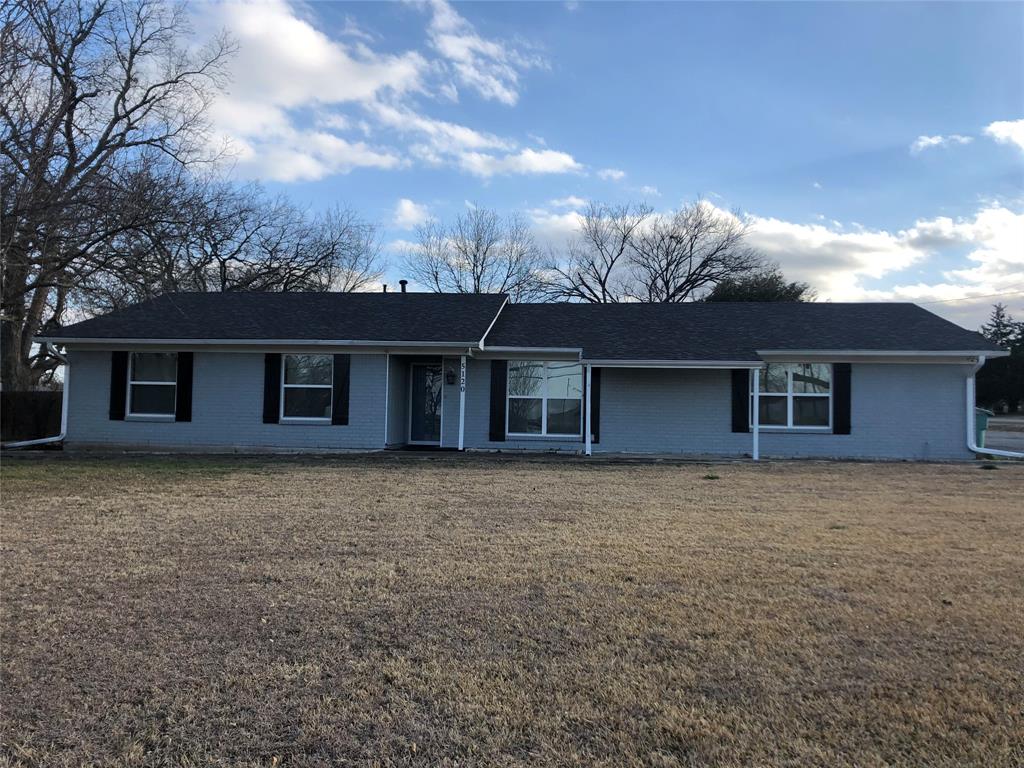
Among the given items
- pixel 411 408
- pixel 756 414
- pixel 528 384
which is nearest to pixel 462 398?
pixel 528 384

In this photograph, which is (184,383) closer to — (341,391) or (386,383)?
(341,391)

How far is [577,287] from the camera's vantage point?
126 ft

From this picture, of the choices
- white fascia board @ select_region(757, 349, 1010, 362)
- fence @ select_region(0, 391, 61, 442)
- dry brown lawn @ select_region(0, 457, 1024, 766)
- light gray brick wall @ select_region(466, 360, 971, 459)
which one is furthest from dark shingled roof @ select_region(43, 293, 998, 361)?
dry brown lawn @ select_region(0, 457, 1024, 766)

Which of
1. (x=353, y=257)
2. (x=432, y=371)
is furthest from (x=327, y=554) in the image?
(x=353, y=257)

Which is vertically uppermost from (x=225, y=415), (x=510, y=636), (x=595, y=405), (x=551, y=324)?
(x=551, y=324)

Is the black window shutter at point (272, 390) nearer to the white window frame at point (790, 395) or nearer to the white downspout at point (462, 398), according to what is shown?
the white downspout at point (462, 398)

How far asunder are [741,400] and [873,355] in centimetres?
272

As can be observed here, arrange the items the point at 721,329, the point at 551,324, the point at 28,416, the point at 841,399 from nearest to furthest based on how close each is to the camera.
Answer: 1. the point at 841,399
2. the point at 721,329
3. the point at 551,324
4. the point at 28,416

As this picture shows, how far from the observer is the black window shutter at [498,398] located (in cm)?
1552

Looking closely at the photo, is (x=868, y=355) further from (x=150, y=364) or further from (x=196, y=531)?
(x=150, y=364)

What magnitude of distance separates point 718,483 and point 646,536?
13.9 ft

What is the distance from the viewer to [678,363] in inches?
563

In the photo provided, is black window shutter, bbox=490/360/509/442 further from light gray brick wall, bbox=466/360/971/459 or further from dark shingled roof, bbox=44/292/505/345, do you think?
dark shingled roof, bbox=44/292/505/345

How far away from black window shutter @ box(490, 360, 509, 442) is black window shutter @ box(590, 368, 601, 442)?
1.86 metres
